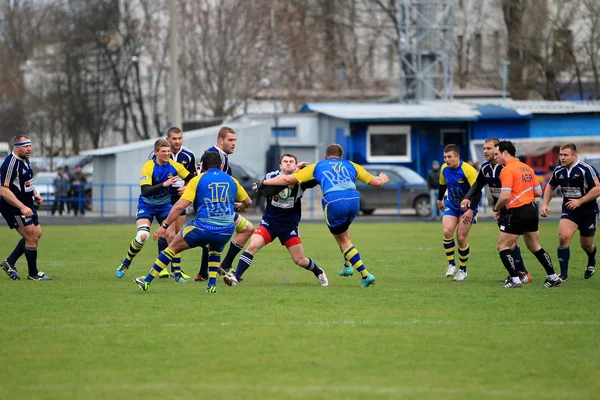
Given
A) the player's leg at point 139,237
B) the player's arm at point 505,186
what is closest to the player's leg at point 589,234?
the player's arm at point 505,186

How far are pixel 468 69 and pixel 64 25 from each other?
2305cm

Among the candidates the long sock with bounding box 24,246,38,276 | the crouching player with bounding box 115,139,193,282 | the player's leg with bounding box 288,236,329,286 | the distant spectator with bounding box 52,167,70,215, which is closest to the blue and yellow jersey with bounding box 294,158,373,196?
the player's leg with bounding box 288,236,329,286

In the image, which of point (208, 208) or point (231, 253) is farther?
point (231, 253)

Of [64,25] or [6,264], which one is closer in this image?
[6,264]

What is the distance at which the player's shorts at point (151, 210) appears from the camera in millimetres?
13898

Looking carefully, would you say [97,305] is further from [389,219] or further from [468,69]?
[468,69]

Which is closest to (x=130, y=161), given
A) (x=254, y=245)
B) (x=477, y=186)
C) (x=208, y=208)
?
(x=254, y=245)

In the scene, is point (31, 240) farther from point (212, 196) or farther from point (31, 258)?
point (212, 196)

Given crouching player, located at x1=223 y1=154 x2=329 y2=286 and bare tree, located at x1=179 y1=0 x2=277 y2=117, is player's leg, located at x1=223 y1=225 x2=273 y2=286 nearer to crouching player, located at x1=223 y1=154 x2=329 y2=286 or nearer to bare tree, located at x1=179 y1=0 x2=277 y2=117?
crouching player, located at x1=223 y1=154 x2=329 y2=286

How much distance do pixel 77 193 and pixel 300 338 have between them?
27296mm

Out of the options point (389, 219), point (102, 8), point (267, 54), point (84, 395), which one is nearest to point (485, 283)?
point (84, 395)

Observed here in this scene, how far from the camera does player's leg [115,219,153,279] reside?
43.8ft

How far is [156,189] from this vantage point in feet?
44.1

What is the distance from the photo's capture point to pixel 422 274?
1516cm
